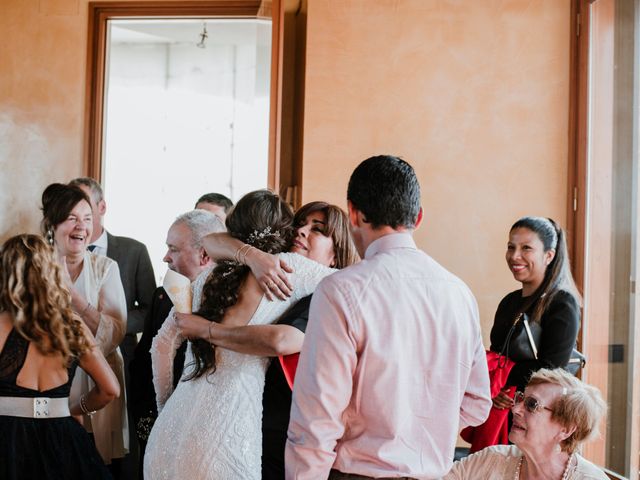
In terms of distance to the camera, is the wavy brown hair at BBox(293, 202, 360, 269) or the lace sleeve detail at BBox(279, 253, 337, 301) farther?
the wavy brown hair at BBox(293, 202, 360, 269)

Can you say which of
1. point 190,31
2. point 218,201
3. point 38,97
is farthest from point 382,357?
point 190,31

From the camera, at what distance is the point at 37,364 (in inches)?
107

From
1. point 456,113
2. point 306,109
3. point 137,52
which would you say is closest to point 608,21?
point 456,113

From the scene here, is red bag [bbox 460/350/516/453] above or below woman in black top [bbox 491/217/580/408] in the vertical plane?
below

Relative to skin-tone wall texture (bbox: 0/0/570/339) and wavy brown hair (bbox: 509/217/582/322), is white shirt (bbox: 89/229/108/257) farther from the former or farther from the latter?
wavy brown hair (bbox: 509/217/582/322)

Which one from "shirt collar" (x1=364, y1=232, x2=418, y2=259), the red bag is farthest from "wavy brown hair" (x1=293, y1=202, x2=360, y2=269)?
"shirt collar" (x1=364, y1=232, x2=418, y2=259)

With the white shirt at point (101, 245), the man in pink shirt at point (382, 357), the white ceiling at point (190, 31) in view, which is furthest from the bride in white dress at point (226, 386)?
the white ceiling at point (190, 31)

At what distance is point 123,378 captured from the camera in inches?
145

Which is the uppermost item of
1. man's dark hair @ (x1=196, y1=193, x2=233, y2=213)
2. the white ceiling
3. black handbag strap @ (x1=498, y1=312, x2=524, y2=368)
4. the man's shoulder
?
the white ceiling

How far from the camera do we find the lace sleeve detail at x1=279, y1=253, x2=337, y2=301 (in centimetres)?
223

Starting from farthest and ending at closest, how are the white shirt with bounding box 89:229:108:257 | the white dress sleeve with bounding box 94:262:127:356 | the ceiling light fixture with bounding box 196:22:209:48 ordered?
the ceiling light fixture with bounding box 196:22:209:48, the white shirt with bounding box 89:229:108:257, the white dress sleeve with bounding box 94:262:127:356

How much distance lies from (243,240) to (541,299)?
1439mm

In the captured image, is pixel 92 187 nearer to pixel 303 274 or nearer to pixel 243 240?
pixel 243 240

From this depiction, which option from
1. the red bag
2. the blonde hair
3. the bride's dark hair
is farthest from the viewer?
the red bag
